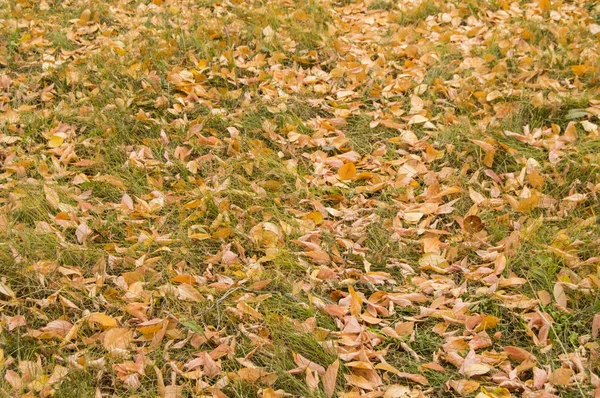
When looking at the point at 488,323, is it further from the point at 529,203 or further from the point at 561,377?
the point at 529,203

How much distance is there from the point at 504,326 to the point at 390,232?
62cm

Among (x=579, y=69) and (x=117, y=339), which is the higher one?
(x=579, y=69)

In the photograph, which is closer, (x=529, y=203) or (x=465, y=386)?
(x=465, y=386)

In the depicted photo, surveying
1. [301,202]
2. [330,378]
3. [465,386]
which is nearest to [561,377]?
[465,386]

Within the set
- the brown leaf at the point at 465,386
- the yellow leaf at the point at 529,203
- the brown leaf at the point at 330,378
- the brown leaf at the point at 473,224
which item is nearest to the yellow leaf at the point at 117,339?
the brown leaf at the point at 330,378

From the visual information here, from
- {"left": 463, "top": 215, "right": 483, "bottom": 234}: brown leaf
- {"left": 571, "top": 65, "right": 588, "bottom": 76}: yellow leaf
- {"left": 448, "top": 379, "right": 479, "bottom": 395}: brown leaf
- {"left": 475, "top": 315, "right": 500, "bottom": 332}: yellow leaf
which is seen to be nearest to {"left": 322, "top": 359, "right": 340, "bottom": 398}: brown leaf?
{"left": 448, "top": 379, "right": 479, "bottom": 395}: brown leaf

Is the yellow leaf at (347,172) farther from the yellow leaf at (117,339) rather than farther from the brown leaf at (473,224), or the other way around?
the yellow leaf at (117,339)

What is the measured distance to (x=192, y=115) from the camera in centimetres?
346

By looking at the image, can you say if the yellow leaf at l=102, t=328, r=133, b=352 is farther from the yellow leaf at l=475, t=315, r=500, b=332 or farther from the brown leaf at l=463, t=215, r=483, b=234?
the brown leaf at l=463, t=215, r=483, b=234

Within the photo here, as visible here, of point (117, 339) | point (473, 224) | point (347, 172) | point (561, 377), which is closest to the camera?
point (561, 377)

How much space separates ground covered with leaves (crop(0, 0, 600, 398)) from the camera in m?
2.16

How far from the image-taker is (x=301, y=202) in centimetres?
283

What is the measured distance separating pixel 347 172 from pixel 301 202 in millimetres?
304

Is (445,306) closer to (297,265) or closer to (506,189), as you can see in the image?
(297,265)
